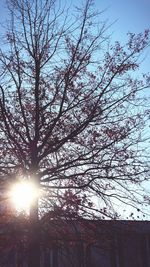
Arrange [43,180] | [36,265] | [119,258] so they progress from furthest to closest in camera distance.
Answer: [119,258] < [43,180] < [36,265]

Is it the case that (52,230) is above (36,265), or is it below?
above

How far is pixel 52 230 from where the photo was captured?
12.8 m

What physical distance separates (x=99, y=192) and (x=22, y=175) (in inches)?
115

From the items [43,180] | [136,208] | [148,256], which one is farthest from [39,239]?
[148,256]

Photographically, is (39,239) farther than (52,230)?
No

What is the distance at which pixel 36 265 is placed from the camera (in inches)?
468

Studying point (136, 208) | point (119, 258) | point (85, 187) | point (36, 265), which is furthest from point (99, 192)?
point (119, 258)

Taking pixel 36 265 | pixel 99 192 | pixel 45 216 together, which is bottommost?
pixel 36 265

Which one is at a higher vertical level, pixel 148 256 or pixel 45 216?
pixel 45 216

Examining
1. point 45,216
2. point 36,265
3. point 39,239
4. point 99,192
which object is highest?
point 99,192

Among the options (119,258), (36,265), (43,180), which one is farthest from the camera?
(119,258)

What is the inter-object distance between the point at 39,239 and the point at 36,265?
35.0 inches

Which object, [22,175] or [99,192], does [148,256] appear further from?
[22,175]

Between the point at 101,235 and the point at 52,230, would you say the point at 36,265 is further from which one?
the point at 101,235
